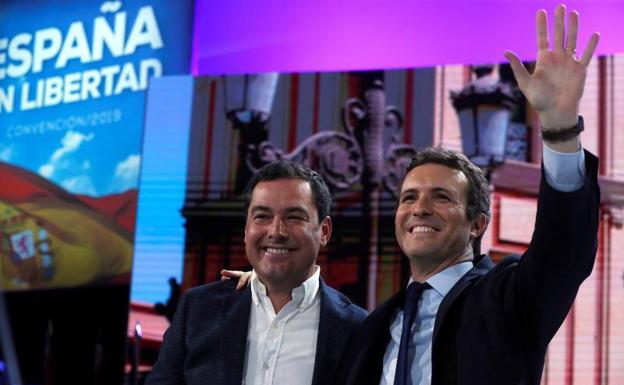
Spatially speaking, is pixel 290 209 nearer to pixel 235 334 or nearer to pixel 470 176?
pixel 235 334

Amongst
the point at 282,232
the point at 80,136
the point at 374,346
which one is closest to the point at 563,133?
the point at 374,346

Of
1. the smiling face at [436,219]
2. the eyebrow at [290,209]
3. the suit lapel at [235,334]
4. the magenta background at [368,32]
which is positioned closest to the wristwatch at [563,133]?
the smiling face at [436,219]

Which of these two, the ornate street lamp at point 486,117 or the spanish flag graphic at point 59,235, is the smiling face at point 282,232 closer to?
the ornate street lamp at point 486,117

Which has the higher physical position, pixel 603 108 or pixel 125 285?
pixel 603 108

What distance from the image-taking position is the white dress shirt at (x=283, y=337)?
2.41 metres

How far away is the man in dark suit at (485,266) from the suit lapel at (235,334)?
30cm

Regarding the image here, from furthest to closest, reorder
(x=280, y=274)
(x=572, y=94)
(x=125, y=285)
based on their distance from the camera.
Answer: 1. (x=125, y=285)
2. (x=280, y=274)
3. (x=572, y=94)

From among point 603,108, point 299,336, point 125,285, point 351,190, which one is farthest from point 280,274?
point 125,285

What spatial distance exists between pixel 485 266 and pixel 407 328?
0.25 m

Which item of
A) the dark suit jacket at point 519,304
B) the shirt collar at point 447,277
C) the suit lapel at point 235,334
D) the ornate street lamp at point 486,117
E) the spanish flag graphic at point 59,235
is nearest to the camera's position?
the dark suit jacket at point 519,304

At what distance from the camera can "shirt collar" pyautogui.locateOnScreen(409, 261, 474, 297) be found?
2191mm

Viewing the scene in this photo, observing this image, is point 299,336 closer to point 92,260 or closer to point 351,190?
point 351,190

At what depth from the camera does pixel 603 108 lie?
14.6ft

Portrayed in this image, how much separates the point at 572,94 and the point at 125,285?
3973mm
